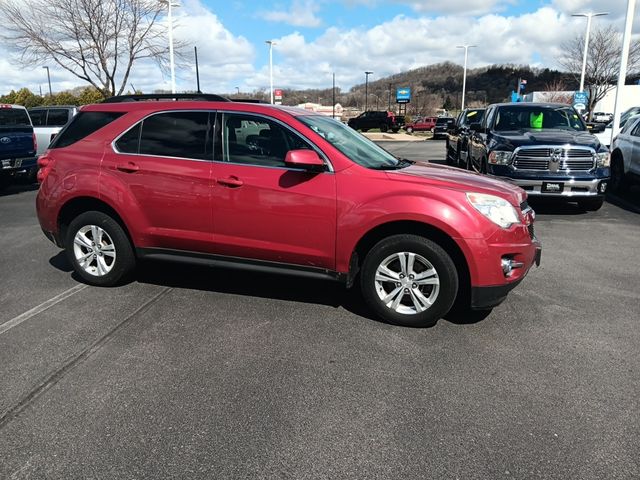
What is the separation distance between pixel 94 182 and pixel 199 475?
338 cm

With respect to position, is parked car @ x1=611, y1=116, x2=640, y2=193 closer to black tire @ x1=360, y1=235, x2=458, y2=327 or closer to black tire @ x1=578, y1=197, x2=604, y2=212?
black tire @ x1=578, y1=197, x2=604, y2=212

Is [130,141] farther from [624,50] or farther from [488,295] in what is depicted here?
[624,50]

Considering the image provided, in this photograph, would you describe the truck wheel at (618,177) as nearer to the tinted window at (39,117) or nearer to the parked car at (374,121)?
the tinted window at (39,117)

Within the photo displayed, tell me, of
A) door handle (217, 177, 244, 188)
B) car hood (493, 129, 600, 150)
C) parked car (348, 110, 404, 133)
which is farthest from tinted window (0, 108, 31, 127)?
parked car (348, 110, 404, 133)

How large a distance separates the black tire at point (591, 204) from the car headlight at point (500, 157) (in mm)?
1477

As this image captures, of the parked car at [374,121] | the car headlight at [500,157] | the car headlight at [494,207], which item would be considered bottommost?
the car headlight at [494,207]

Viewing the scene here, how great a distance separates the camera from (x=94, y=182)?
5.02 meters

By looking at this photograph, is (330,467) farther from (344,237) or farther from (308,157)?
(308,157)

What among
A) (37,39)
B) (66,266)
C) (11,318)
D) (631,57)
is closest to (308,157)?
(11,318)

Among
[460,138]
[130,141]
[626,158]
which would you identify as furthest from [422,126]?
[130,141]

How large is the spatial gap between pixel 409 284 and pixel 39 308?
3.29 metres

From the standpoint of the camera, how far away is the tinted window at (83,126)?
16.9 ft

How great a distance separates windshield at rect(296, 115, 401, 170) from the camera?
4.60 m

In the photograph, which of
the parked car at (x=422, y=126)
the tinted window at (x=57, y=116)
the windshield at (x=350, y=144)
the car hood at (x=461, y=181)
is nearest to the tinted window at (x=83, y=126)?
the windshield at (x=350, y=144)
